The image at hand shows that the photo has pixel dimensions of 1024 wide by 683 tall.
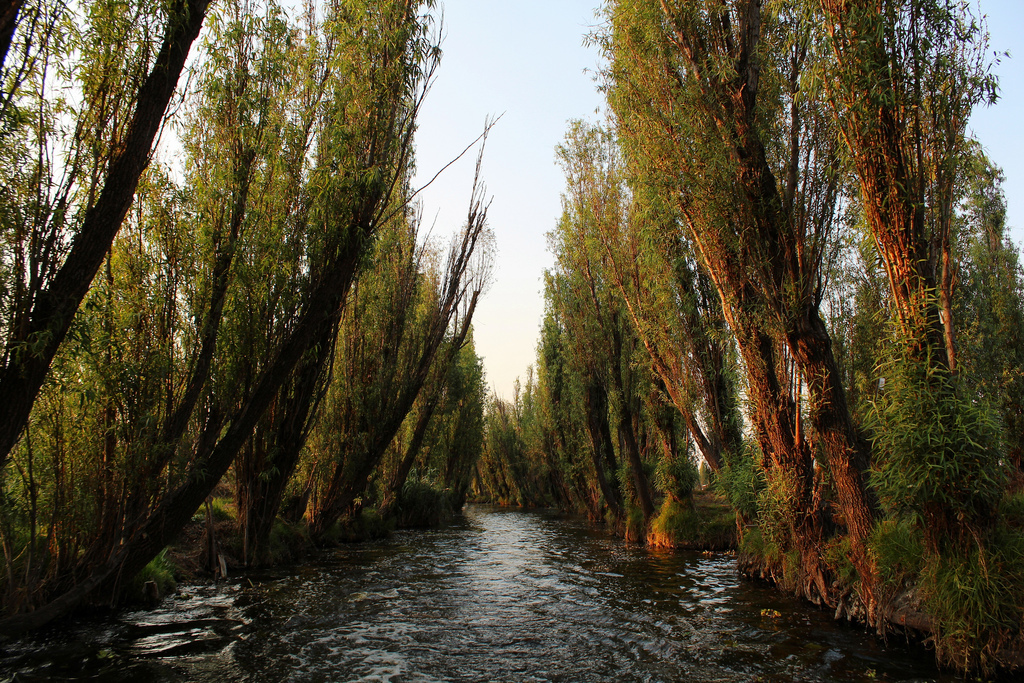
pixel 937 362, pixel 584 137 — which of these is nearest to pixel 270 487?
pixel 937 362

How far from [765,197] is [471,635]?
6832 mm

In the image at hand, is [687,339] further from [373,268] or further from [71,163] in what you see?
[71,163]

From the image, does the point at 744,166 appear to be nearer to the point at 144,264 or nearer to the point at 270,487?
the point at 144,264

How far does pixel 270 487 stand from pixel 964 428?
429 inches

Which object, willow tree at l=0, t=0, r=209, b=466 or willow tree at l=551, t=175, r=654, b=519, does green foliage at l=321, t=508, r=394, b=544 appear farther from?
willow tree at l=0, t=0, r=209, b=466

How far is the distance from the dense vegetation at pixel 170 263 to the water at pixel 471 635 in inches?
39.4

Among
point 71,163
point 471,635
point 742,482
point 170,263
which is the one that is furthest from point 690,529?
point 71,163

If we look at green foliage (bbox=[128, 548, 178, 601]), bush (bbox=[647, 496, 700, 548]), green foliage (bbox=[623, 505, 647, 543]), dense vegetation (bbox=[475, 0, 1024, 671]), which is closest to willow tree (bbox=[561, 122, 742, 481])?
dense vegetation (bbox=[475, 0, 1024, 671])

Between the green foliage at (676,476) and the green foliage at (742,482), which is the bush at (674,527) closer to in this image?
the green foliage at (676,476)

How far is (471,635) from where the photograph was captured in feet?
21.7

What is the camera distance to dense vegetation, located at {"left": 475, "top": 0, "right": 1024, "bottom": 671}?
5.03 m

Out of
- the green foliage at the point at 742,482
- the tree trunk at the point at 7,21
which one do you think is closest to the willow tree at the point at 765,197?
the green foliage at the point at 742,482

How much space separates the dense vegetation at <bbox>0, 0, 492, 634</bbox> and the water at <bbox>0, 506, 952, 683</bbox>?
1.00 meters

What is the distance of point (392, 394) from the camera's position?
607 inches
